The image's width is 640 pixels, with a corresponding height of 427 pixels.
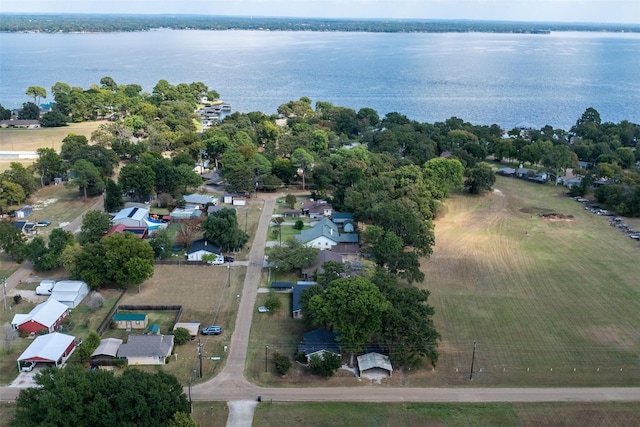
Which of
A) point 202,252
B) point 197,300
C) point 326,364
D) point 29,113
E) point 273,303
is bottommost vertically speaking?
point 29,113

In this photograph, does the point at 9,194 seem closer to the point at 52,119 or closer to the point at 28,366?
the point at 28,366

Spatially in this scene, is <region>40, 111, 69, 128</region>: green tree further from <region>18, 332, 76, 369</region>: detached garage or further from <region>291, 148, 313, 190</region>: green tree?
<region>18, 332, 76, 369</region>: detached garage

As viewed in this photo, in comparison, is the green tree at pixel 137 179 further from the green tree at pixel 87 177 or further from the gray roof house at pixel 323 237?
the gray roof house at pixel 323 237

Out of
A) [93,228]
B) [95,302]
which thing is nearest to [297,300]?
[95,302]

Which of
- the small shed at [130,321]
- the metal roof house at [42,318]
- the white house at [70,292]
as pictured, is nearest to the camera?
the metal roof house at [42,318]

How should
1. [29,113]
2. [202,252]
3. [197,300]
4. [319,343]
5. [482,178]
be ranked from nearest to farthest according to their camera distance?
[319,343], [197,300], [202,252], [482,178], [29,113]

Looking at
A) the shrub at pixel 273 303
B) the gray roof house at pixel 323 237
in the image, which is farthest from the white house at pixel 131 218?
the shrub at pixel 273 303

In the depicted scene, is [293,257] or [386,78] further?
[386,78]
